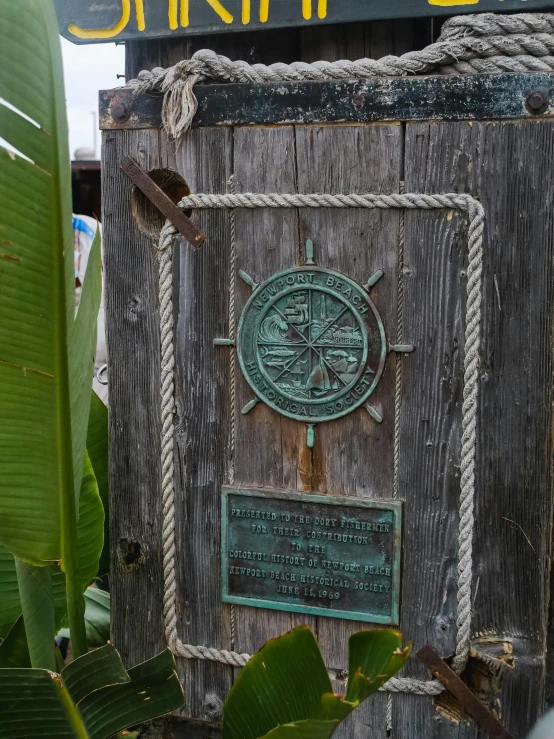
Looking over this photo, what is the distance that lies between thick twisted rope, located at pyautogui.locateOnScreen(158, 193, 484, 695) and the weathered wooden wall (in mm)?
25

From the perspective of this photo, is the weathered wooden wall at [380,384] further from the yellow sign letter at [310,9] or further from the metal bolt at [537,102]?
the yellow sign letter at [310,9]

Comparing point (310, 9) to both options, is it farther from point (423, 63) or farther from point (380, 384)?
point (380, 384)

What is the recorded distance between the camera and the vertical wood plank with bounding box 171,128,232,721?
216 centimetres

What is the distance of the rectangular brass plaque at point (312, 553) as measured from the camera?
2.11 m

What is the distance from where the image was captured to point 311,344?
2100mm

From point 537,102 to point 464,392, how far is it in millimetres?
731

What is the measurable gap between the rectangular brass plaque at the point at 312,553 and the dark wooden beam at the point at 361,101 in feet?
3.32

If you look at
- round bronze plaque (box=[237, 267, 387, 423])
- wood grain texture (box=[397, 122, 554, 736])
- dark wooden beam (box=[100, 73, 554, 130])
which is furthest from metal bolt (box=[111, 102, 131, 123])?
wood grain texture (box=[397, 122, 554, 736])

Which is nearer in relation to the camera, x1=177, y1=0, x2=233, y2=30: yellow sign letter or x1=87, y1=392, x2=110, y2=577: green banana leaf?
x1=177, y1=0, x2=233, y2=30: yellow sign letter

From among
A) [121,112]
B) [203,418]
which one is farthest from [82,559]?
[121,112]

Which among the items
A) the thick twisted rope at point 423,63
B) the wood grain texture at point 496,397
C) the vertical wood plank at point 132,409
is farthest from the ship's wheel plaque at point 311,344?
the thick twisted rope at point 423,63

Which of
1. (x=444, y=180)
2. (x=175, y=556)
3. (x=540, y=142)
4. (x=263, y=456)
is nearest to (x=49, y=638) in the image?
(x=175, y=556)

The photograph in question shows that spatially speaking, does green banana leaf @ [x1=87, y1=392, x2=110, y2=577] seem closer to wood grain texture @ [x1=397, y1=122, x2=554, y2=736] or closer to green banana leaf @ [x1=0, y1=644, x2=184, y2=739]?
green banana leaf @ [x1=0, y1=644, x2=184, y2=739]

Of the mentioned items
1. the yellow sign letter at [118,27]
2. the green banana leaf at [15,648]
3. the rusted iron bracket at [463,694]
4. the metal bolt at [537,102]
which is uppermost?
the yellow sign letter at [118,27]
